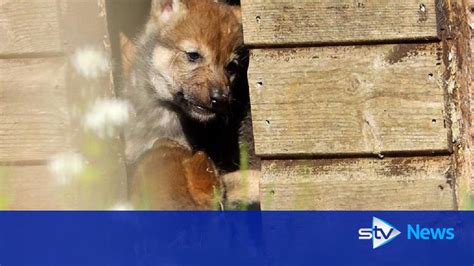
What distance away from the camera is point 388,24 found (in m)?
2.85

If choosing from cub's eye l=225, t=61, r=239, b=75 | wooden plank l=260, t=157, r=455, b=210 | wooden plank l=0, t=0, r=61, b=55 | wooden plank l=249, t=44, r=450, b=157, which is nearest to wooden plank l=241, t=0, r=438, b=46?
wooden plank l=249, t=44, r=450, b=157

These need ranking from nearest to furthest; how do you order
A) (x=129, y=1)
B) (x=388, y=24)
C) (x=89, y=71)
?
(x=388, y=24)
(x=89, y=71)
(x=129, y=1)

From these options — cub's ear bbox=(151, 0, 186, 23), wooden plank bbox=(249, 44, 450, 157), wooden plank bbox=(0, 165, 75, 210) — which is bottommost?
wooden plank bbox=(0, 165, 75, 210)

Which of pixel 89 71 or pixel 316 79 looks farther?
pixel 89 71

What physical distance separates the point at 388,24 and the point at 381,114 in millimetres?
274

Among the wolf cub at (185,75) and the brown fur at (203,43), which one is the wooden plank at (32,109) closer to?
the wolf cub at (185,75)

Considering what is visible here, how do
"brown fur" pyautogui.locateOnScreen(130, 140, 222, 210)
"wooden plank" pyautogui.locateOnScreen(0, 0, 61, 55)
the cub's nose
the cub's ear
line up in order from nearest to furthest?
"wooden plank" pyautogui.locateOnScreen(0, 0, 61, 55) → "brown fur" pyautogui.locateOnScreen(130, 140, 222, 210) → the cub's nose → the cub's ear

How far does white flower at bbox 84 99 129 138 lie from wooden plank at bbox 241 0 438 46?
0.59m
